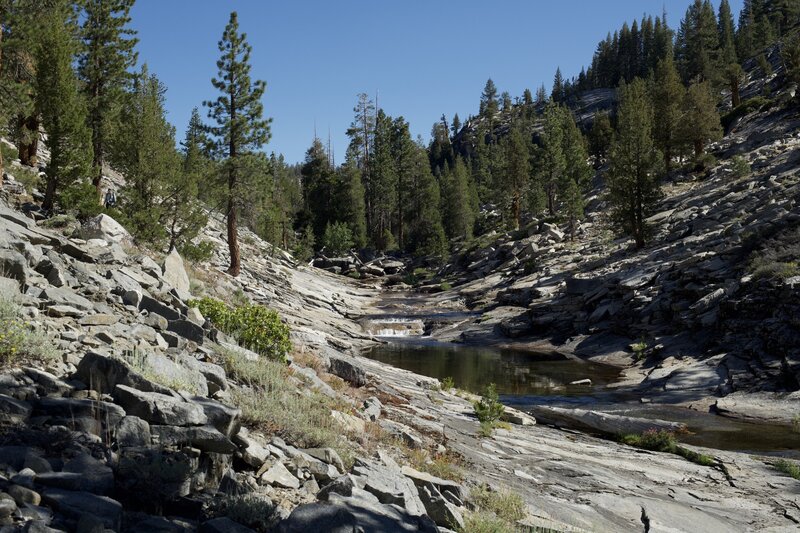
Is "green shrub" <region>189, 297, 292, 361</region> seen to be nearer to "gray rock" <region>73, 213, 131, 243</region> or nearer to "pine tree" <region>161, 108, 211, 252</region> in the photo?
"gray rock" <region>73, 213, 131, 243</region>

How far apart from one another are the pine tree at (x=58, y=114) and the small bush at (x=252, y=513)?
60.3 feet

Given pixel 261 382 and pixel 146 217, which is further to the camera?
pixel 146 217

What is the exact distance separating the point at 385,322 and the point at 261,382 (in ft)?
107

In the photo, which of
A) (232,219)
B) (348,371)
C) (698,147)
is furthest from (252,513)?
(698,147)

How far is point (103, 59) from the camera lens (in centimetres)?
2905

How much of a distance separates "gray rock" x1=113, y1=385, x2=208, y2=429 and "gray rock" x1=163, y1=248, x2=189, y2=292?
9.30 m

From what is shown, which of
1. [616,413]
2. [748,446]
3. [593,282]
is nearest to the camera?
[748,446]

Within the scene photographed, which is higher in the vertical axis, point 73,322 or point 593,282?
point 593,282

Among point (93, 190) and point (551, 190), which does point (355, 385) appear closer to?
point (93, 190)

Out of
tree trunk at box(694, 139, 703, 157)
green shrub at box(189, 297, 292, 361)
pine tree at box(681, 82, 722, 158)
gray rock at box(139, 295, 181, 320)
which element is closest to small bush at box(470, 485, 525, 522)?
green shrub at box(189, 297, 292, 361)

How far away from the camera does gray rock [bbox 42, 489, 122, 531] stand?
376 cm

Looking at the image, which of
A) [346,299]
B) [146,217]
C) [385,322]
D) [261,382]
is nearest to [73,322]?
[261,382]

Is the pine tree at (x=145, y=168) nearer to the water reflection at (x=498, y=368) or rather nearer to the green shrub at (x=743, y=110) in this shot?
the water reflection at (x=498, y=368)

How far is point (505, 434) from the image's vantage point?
42.7 feet
